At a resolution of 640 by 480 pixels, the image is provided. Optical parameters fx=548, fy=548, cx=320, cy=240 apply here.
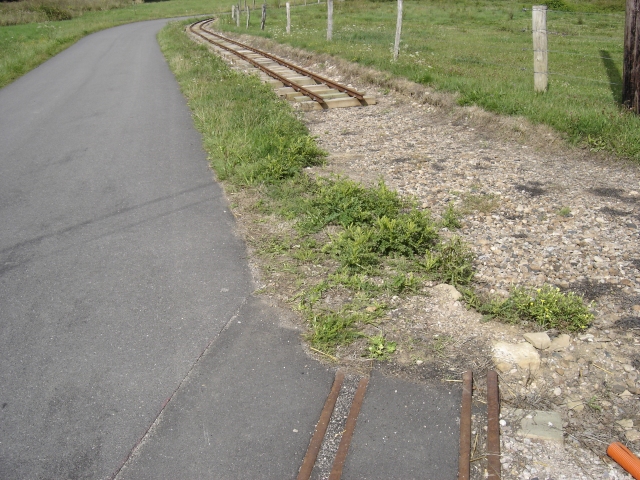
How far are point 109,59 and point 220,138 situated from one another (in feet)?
50.8

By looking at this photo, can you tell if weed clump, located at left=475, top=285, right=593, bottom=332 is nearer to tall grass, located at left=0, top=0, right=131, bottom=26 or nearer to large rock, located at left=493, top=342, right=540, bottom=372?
large rock, located at left=493, top=342, right=540, bottom=372

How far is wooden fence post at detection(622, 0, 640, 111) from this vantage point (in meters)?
8.19

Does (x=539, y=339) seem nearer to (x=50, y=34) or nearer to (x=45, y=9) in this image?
(x=50, y=34)

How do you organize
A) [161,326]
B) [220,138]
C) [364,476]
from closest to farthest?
[364,476] < [161,326] < [220,138]

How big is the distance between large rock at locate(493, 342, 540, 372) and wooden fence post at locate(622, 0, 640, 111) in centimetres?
598

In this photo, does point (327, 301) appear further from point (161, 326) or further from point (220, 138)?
point (220, 138)

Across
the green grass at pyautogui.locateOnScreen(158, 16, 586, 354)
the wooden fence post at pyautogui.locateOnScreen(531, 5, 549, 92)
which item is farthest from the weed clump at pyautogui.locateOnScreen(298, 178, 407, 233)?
the wooden fence post at pyautogui.locateOnScreen(531, 5, 549, 92)

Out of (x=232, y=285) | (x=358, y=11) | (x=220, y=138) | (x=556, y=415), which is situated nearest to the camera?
(x=556, y=415)

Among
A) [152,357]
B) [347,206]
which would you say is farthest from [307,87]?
[152,357]

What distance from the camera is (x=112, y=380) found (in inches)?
152

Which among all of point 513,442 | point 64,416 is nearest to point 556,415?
point 513,442

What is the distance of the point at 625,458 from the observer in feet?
9.84

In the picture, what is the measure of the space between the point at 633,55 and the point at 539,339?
637 centimetres

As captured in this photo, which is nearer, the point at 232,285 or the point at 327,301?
the point at 327,301
